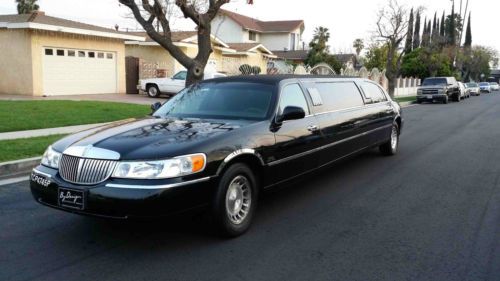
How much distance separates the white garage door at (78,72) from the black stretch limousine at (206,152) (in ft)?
58.2

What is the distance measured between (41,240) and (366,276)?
10.2 ft

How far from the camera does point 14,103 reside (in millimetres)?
15844

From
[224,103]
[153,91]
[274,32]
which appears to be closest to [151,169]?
[224,103]

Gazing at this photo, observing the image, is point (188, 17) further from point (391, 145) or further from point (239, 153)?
point (239, 153)

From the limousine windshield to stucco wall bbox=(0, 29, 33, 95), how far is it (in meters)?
17.4

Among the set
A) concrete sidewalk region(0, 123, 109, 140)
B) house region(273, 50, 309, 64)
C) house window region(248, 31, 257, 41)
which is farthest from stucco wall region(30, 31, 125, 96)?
house window region(248, 31, 257, 41)

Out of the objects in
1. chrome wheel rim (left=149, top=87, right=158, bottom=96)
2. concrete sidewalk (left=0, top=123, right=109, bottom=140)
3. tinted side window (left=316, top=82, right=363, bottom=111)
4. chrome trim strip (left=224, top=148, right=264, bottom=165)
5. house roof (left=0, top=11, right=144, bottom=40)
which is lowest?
concrete sidewalk (left=0, top=123, right=109, bottom=140)

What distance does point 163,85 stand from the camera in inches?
965

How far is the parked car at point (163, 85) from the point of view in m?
24.1

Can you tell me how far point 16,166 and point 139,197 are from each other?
4.64 meters

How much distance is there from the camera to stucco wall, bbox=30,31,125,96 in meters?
21.1

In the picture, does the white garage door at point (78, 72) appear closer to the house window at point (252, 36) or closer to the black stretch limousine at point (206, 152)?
the black stretch limousine at point (206, 152)

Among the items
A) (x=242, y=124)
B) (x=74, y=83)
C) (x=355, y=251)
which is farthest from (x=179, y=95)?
(x=74, y=83)

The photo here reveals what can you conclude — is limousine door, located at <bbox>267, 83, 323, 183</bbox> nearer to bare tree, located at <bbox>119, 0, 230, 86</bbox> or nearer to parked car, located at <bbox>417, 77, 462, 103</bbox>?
bare tree, located at <bbox>119, 0, 230, 86</bbox>
